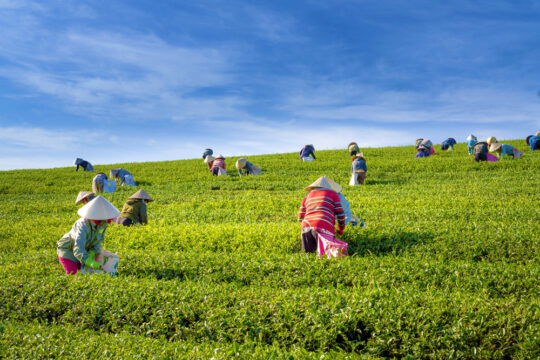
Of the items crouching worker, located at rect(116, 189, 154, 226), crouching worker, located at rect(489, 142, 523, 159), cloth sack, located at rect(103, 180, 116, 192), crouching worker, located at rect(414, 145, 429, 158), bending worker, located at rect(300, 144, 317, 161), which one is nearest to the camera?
crouching worker, located at rect(116, 189, 154, 226)

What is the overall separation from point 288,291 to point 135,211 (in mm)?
9224

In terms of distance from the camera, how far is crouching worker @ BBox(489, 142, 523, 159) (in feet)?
93.6

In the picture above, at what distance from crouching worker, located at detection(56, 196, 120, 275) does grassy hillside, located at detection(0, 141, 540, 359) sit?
0.55 meters

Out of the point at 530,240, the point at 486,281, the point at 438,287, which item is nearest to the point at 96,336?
the point at 438,287

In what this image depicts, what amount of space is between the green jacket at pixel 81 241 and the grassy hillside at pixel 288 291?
1.93ft

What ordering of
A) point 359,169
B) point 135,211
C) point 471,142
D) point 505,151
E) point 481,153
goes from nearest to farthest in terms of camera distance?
point 135,211 < point 359,169 < point 481,153 < point 505,151 < point 471,142

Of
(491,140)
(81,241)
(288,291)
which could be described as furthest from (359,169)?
(81,241)

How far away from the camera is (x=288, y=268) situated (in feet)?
25.6

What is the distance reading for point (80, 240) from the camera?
7.69 meters

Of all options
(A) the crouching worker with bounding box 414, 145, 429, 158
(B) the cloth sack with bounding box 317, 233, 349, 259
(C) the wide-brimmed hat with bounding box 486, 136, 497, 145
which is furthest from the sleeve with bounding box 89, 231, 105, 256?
(C) the wide-brimmed hat with bounding box 486, 136, 497, 145

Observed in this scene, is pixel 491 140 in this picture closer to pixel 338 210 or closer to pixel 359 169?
pixel 359 169

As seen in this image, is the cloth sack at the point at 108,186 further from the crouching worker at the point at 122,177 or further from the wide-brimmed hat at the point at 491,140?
the wide-brimmed hat at the point at 491,140

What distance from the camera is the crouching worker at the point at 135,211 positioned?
13617 mm

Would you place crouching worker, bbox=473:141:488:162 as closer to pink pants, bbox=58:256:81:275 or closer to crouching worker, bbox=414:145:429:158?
crouching worker, bbox=414:145:429:158
